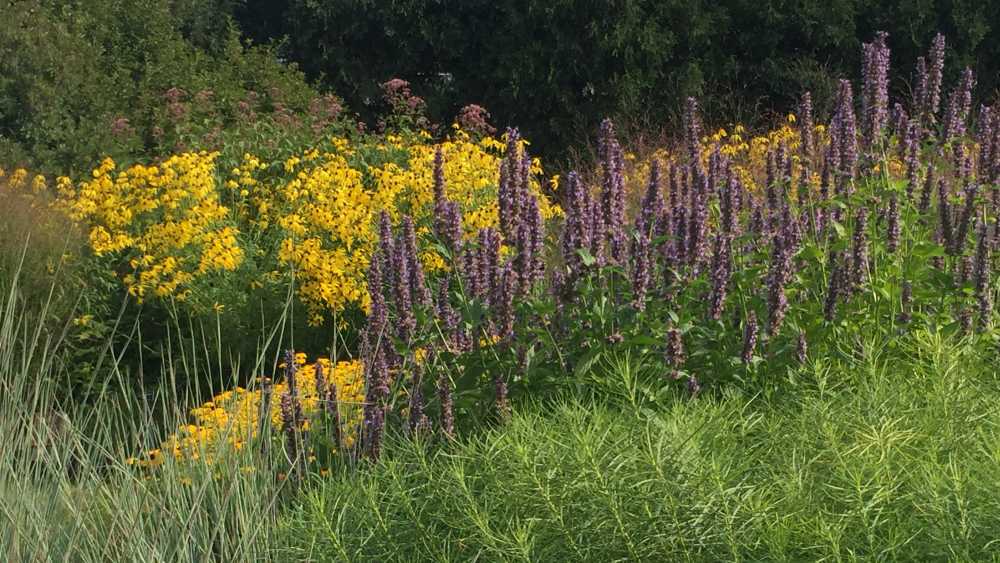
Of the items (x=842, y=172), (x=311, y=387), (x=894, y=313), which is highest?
(x=842, y=172)

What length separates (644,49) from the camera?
49.9 feet

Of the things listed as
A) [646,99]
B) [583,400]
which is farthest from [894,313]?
[646,99]

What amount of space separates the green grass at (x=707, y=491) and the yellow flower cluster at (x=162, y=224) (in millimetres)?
4535

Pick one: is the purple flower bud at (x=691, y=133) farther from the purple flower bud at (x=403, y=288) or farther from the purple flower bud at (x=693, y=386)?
the purple flower bud at (x=403, y=288)

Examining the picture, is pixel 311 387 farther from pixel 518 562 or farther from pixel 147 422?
pixel 518 562

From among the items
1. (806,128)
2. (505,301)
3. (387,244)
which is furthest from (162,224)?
(806,128)

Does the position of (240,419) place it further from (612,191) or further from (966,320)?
(966,320)

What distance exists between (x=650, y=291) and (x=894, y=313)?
85cm

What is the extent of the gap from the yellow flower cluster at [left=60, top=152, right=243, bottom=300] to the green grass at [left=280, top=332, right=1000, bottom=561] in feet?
14.9

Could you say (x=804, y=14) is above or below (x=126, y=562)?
above

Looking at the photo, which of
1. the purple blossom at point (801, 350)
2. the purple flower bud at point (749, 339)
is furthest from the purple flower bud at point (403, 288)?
the purple blossom at point (801, 350)

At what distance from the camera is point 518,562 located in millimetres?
2979

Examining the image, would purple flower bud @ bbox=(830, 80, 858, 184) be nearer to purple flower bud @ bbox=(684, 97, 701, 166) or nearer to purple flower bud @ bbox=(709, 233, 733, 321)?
purple flower bud @ bbox=(684, 97, 701, 166)

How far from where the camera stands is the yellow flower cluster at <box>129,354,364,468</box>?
150 inches
